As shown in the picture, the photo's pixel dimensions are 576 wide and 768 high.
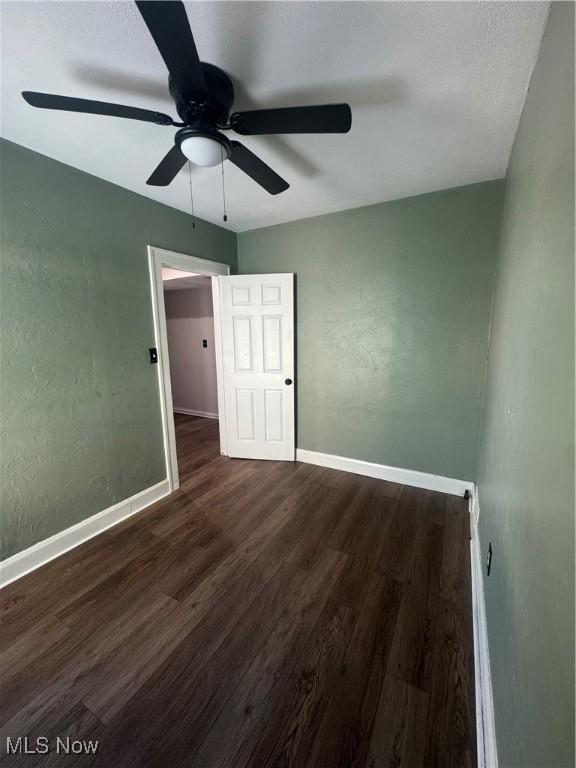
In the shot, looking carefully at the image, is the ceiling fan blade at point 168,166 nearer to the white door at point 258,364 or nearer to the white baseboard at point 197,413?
the white door at point 258,364

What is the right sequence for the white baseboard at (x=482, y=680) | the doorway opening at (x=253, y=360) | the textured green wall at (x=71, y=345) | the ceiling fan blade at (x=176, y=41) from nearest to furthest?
the ceiling fan blade at (x=176, y=41)
the white baseboard at (x=482, y=680)
the textured green wall at (x=71, y=345)
the doorway opening at (x=253, y=360)

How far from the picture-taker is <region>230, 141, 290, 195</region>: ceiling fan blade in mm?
1319

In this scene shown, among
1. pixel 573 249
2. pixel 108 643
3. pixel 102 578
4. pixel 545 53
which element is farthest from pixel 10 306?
pixel 545 53

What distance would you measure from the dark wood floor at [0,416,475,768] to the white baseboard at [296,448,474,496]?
1.03 ft

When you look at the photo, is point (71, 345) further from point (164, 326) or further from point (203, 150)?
point (203, 150)

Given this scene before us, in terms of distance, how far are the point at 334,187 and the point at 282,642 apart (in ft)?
9.17

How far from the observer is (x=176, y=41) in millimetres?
844

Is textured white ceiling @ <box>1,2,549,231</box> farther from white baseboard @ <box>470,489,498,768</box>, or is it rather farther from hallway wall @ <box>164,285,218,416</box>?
hallway wall @ <box>164,285,218,416</box>

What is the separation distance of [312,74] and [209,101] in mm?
462

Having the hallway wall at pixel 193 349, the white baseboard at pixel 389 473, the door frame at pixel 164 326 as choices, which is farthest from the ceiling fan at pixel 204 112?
the hallway wall at pixel 193 349

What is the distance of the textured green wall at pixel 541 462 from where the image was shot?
1.81 ft

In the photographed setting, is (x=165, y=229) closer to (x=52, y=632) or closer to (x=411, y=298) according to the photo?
(x=411, y=298)

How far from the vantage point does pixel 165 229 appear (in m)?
2.46

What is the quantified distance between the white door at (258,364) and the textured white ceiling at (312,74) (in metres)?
1.11
